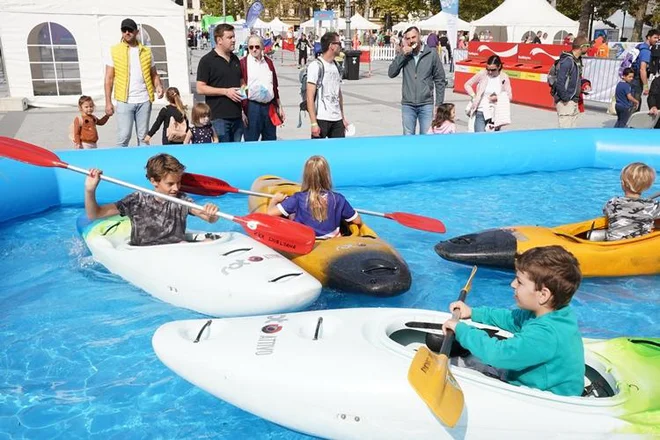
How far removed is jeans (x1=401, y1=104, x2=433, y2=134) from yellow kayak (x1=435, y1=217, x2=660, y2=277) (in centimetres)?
274

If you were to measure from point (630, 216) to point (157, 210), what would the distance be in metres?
3.22

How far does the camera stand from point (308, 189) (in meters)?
4.05

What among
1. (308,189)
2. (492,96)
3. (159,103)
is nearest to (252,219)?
(308,189)

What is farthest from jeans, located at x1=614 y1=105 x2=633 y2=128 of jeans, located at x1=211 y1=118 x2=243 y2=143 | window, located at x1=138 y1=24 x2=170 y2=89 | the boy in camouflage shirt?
window, located at x1=138 y1=24 x2=170 y2=89

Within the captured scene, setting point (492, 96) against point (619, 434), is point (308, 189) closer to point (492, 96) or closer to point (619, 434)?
point (619, 434)

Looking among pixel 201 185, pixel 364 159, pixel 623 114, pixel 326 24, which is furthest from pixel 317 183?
pixel 326 24

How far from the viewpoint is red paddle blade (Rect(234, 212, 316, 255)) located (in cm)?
385

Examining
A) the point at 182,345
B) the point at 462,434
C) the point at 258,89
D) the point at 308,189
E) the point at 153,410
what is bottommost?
the point at 153,410

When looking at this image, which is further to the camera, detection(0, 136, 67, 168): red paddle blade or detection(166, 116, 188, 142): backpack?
detection(166, 116, 188, 142): backpack

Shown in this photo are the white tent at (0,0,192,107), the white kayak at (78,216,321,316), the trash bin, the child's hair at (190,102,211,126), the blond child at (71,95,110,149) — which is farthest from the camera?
the trash bin

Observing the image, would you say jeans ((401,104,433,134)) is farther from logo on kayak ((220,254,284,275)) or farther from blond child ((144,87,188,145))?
logo on kayak ((220,254,284,275))

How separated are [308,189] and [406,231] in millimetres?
1620

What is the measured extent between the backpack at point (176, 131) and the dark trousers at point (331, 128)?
149 cm

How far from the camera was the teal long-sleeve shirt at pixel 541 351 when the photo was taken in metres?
2.25
